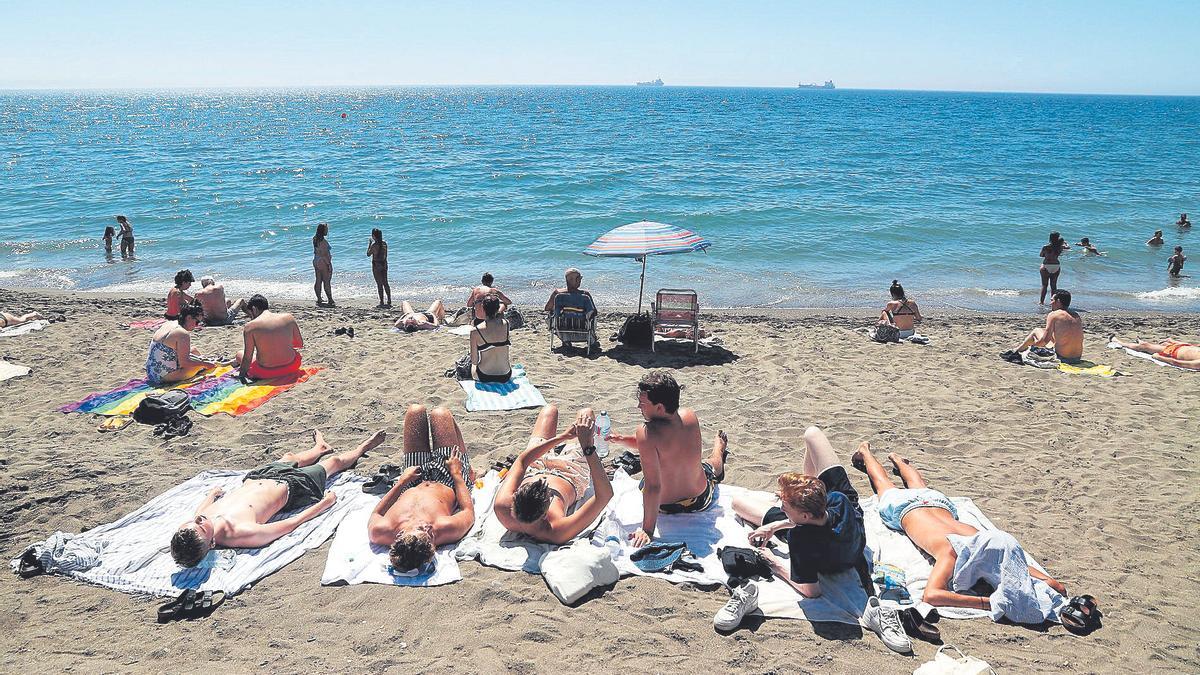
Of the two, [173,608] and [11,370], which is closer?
[173,608]

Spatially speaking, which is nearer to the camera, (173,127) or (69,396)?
(69,396)

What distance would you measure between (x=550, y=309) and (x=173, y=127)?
6935cm

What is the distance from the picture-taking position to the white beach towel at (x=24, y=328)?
9539mm

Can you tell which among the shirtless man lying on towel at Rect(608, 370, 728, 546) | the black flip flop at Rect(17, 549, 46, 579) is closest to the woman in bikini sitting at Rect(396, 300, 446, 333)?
the shirtless man lying on towel at Rect(608, 370, 728, 546)

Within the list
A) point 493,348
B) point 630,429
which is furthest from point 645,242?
point 630,429

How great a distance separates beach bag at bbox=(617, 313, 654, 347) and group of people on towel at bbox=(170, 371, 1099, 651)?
13.3 feet

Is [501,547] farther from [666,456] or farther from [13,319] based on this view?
[13,319]

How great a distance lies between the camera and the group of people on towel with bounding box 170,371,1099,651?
4.04 meters

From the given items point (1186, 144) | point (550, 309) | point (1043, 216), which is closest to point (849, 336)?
point (550, 309)

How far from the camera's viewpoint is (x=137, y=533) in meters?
4.79

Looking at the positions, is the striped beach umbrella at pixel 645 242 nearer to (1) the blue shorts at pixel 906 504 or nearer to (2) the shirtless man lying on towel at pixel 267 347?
(2) the shirtless man lying on towel at pixel 267 347

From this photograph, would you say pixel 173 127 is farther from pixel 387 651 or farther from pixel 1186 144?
pixel 1186 144

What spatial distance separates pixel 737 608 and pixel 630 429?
305cm

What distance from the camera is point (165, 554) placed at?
4.57 m
